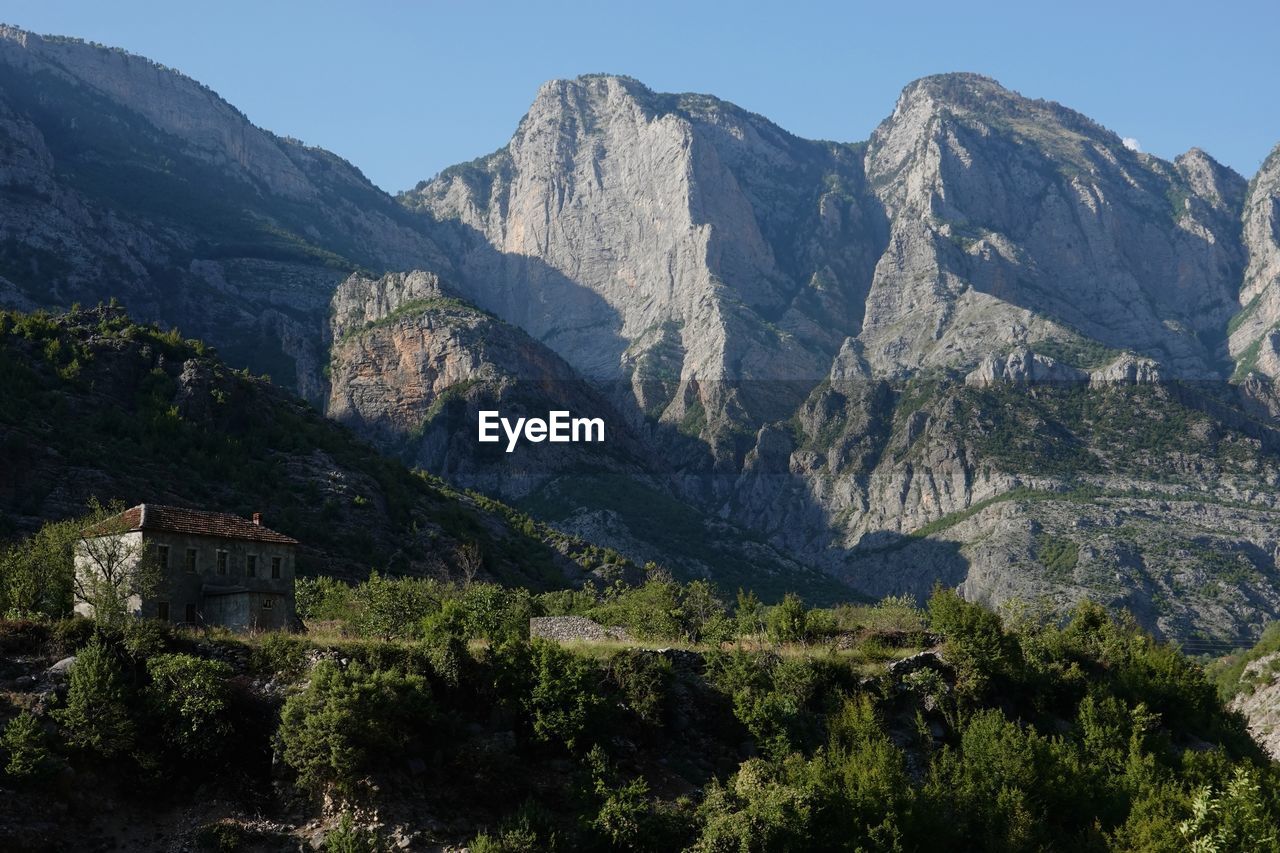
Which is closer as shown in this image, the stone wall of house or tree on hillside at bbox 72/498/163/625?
tree on hillside at bbox 72/498/163/625

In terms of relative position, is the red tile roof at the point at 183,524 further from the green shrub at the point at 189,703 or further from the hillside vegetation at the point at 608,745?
the green shrub at the point at 189,703

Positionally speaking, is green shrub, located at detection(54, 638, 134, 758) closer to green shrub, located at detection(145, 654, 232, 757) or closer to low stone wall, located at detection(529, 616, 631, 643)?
green shrub, located at detection(145, 654, 232, 757)

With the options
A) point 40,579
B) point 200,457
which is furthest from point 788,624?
point 200,457

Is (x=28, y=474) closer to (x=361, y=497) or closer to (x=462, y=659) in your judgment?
(x=361, y=497)

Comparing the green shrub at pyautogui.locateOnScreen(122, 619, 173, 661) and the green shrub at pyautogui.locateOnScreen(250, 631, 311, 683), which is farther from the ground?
the green shrub at pyautogui.locateOnScreen(122, 619, 173, 661)

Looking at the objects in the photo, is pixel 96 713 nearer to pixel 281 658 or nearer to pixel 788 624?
pixel 281 658

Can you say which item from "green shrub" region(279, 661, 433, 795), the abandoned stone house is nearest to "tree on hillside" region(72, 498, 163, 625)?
the abandoned stone house

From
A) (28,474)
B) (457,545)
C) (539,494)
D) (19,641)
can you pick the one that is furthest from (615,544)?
(19,641)

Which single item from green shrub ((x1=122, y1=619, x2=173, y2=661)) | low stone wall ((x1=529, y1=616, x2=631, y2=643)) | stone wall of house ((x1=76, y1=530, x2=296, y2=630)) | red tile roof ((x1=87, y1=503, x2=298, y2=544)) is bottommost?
low stone wall ((x1=529, y1=616, x2=631, y2=643))

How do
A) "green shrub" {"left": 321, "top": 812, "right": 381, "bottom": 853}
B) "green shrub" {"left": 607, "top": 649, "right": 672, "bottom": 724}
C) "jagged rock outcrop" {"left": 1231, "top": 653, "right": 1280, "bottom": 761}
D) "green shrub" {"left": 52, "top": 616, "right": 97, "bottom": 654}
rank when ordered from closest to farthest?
"green shrub" {"left": 321, "top": 812, "right": 381, "bottom": 853} < "green shrub" {"left": 52, "top": 616, "right": 97, "bottom": 654} < "green shrub" {"left": 607, "top": 649, "right": 672, "bottom": 724} < "jagged rock outcrop" {"left": 1231, "top": 653, "right": 1280, "bottom": 761}
